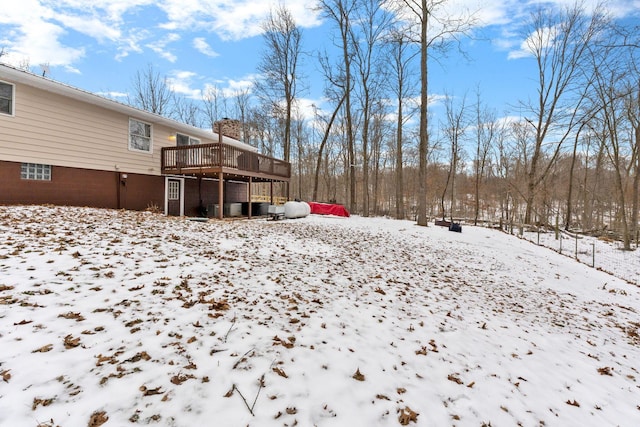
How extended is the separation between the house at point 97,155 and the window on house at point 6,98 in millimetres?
20

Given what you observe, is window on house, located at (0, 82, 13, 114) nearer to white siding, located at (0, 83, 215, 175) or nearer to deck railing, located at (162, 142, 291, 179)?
white siding, located at (0, 83, 215, 175)

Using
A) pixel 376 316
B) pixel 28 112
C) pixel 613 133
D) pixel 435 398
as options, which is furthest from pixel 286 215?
pixel 613 133

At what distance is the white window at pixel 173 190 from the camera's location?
13.1 m

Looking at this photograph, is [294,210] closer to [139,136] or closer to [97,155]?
[139,136]

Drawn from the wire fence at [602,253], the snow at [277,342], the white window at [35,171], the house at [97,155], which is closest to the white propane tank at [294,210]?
the house at [97,155]

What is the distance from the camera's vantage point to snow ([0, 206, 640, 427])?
2.09 m

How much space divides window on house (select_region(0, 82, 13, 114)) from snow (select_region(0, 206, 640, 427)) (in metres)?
4.18

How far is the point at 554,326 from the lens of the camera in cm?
455

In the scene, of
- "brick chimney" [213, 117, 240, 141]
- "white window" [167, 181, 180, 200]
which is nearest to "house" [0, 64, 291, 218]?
"white window" [167, 181, 180, 200]

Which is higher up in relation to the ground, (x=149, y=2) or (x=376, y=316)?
(x=149, y=2)

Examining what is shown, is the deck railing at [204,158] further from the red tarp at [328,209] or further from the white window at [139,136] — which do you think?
the red tarp at [328,209]

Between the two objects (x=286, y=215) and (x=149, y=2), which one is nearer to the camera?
(x=149, y=2)

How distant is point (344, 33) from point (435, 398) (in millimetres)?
23350

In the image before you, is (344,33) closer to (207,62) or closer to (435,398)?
(207,62)
